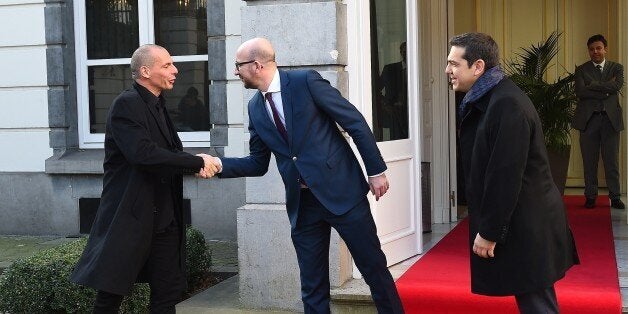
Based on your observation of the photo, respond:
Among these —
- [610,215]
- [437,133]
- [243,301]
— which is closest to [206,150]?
[437,133]

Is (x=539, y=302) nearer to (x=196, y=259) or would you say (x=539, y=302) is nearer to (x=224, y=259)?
(x=196, y=259)

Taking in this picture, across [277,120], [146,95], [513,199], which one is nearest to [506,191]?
[513,199]

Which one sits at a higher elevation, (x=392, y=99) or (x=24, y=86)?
(x=24, y=86)

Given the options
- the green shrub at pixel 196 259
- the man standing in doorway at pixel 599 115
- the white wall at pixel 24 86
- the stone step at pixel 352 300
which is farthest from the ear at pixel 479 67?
the white wall at pixel 24 86

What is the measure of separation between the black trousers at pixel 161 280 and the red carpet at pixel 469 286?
1.65 m

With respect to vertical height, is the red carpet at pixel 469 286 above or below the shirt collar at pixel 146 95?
below

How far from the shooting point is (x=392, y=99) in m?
7.21

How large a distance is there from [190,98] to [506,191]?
6527 millimetres

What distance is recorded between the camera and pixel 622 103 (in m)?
11.8

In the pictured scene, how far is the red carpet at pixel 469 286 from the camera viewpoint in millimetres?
5750

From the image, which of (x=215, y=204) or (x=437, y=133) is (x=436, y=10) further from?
(x=215, y=204)

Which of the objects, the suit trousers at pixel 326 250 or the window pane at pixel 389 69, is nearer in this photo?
the suit trousers at pixel 326 250

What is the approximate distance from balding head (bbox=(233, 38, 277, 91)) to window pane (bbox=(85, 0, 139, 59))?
5.69 metres

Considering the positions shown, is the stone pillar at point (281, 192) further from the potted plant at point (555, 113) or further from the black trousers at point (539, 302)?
the potted plant at point (555, 113)
